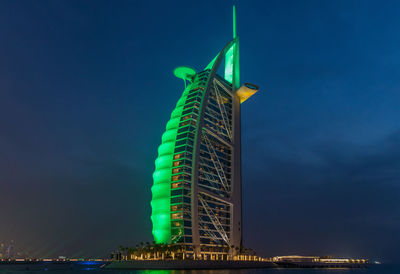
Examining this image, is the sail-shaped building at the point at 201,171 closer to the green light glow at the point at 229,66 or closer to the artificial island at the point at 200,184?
the artificial island at the point at 200,184

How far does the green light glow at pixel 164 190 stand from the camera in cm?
10250

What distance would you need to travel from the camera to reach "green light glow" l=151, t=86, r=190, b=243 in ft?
336

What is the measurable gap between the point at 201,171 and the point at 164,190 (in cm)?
1141

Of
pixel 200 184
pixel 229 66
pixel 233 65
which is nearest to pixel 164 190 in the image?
pixel 200 184

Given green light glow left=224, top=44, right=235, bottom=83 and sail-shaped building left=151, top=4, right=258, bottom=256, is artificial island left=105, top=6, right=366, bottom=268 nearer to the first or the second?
sail-shaped building left=151, top=4, right=258, bottom=256

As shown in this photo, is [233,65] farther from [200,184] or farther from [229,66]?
[200,184]

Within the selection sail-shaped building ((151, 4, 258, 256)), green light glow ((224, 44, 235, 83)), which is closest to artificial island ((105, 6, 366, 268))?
sail-shaped building ((151, 4, 258, 256))

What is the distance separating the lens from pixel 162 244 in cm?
9988

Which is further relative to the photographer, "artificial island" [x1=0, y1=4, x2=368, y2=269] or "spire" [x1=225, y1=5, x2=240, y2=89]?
"spire" [x1=225, y1=5, x2=240, y2=89]

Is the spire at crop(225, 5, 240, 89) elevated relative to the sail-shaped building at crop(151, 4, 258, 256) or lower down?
elevated

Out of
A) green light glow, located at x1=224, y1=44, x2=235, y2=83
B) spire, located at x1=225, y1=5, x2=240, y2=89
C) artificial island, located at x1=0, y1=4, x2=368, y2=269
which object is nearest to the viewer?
artificial island, located at x1=0, y1=4, x2=368, y2=269

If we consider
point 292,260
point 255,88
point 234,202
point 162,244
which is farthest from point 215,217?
point 292,260

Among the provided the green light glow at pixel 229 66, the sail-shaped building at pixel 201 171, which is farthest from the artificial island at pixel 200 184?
the green light glow at pixel 229 66

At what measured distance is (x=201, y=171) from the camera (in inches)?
4284
